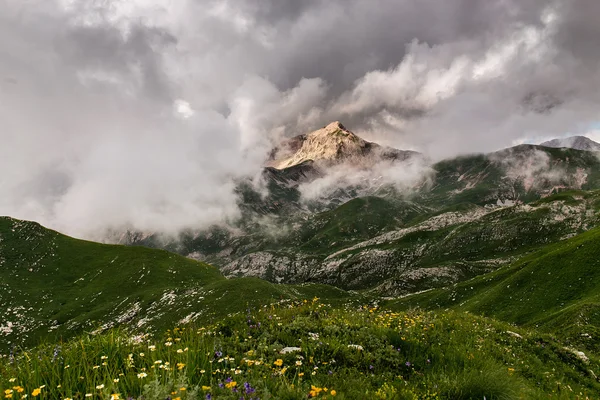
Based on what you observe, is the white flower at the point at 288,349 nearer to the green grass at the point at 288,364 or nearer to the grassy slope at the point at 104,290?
the green grass at the point at 288,364

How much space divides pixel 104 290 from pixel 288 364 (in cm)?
18006

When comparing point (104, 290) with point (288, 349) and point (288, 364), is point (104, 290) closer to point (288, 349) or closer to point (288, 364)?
point (288, 349)

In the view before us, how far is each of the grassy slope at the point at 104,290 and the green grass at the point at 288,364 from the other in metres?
88.8

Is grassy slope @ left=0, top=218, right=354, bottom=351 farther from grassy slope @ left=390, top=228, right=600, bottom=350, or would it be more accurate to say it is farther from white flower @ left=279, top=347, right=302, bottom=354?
white flower @ left=279, top=347, right=302, bottom=354

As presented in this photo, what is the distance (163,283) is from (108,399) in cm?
16797

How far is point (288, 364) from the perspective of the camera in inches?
293

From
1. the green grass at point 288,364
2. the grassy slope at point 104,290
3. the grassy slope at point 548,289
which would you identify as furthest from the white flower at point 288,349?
the grassy slope at point 104,290

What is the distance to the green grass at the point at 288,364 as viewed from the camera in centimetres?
563

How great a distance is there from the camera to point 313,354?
26.2ft

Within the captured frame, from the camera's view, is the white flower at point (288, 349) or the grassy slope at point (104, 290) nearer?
the white flower at point (288, 349)

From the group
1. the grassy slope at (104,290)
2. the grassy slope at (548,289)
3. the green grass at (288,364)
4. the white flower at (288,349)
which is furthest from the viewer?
the grassy slope at (104,290)

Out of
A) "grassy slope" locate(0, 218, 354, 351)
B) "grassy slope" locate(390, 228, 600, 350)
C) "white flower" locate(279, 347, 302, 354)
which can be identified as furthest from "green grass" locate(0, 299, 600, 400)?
"grassy slope" locate(0, 218, 354, 351)

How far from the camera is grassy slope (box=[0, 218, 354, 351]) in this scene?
384 feet

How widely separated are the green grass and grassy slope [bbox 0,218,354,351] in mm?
88822
